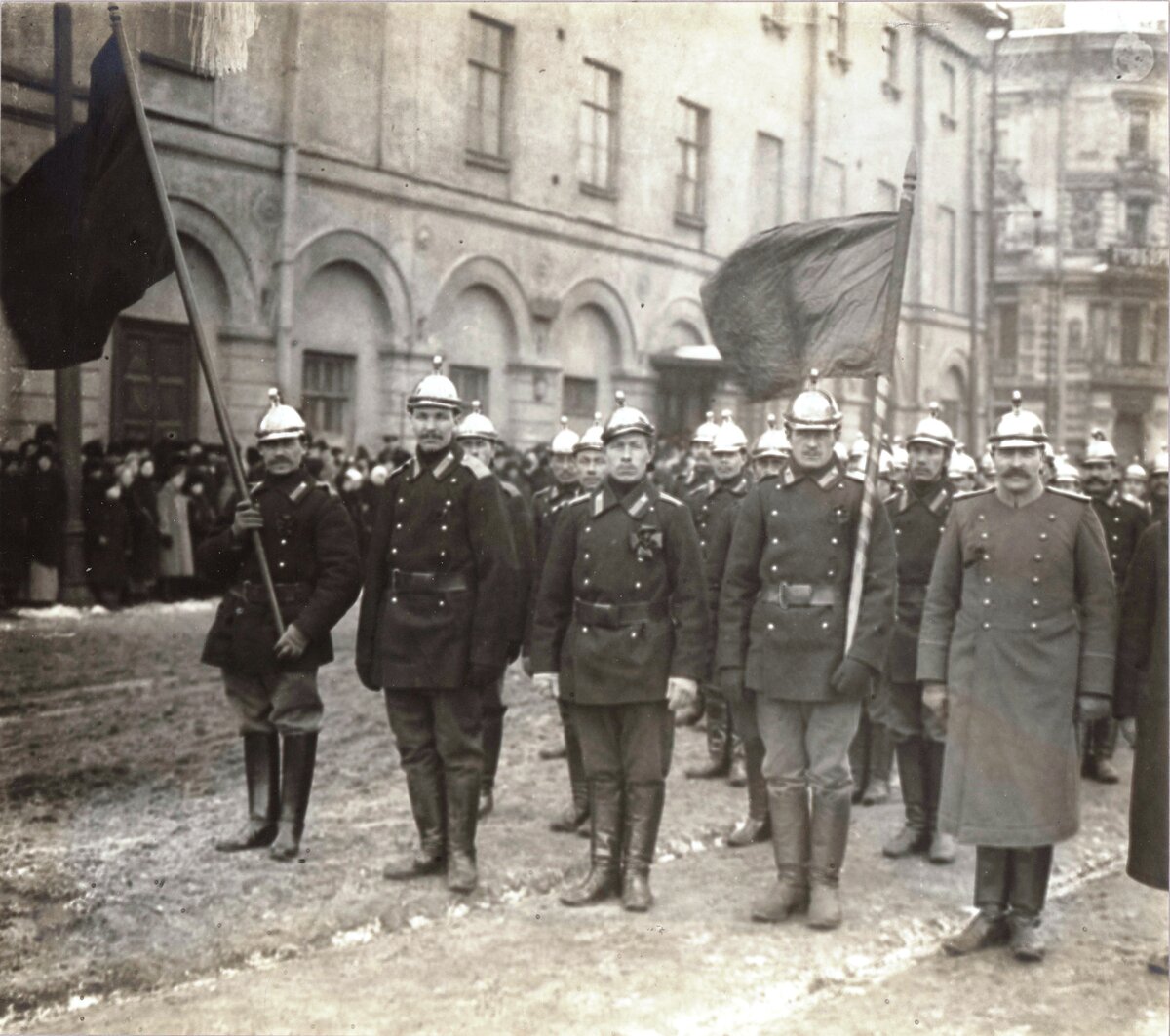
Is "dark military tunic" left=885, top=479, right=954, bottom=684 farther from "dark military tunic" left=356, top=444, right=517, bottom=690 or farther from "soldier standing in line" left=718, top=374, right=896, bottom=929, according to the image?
"dark military tunic" left=356, top=444, right=517, bottom=690

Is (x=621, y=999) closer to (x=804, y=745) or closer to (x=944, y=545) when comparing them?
(x=804, y=745)

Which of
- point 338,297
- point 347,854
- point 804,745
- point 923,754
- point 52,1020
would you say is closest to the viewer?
point 52,1020

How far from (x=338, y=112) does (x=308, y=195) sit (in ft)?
3.46

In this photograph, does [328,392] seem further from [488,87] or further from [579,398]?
[579,398]

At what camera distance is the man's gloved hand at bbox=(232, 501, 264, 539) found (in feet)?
21.0

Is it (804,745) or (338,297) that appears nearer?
(804,745)

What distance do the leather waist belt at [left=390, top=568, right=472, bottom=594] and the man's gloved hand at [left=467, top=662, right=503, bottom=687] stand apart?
1.26 ft

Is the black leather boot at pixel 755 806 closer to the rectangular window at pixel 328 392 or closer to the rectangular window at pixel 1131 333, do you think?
the rectangular window at pixel 1131 333

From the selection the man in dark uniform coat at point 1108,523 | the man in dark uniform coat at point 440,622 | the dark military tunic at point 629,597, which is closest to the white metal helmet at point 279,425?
the man in dark uniform coat at point 440,622

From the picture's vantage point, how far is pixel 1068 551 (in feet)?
18.2

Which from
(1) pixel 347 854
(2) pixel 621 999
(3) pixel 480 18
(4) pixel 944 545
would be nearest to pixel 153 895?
(1) pixel 347 854

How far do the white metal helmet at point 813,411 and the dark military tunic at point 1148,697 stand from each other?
144 centimetres

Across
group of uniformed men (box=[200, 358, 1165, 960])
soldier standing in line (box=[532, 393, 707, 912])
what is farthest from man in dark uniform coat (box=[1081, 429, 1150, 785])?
soldier standing in line (box=[532, 393, 707, 912])

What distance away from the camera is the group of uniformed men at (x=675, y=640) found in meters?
5.55
